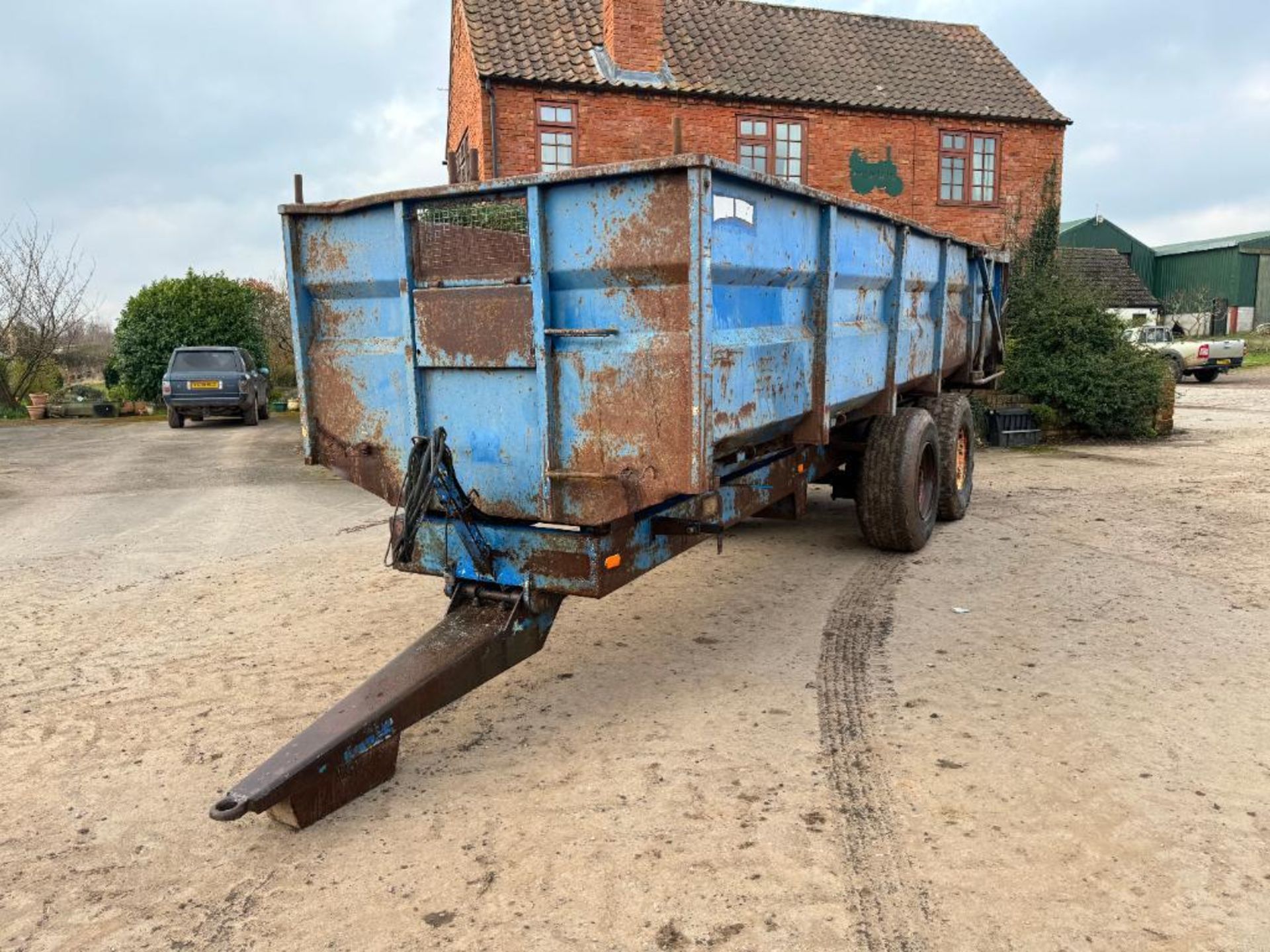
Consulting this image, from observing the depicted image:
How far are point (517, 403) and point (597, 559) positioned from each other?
70 centimetres

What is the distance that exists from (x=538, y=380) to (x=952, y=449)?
15.5 ft

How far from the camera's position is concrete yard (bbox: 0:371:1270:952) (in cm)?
268

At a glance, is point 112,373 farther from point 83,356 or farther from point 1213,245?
point 1213,245

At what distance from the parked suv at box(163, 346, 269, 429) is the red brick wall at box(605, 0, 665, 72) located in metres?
9.28

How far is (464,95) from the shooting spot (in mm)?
18312

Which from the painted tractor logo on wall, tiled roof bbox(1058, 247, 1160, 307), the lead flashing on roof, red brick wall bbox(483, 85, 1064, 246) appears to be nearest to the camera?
red brick wall bbox(483, 85, 1064, 246)

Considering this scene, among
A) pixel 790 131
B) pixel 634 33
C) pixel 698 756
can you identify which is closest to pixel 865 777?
pixel 698 756

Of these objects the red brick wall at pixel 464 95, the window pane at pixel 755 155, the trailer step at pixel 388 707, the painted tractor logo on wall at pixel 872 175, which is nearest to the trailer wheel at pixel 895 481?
the trailer step at pixel 388 707

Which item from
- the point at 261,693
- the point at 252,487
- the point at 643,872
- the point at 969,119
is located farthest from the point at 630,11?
the point at 643,872

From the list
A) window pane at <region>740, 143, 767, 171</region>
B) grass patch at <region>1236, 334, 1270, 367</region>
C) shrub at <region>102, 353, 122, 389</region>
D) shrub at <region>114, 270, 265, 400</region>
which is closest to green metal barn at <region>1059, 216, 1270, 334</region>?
grass patch at <region>1236, 334, 1270, 367</region>

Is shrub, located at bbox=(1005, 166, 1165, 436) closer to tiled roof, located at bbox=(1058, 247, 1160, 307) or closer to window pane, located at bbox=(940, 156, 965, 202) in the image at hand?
window pane, located at bbox=(940, 156, 965, 202)

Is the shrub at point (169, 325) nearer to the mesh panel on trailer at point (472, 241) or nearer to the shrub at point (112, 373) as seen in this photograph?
the shrub at point (112, 373)

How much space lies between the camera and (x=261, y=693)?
4.32m

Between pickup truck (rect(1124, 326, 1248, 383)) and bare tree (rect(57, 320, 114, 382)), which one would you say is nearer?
pickup truck (rect(1124, 326, 1248, 383))
